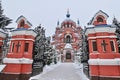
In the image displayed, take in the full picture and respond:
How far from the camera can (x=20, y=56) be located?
1030cm

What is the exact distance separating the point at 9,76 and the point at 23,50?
2.42 metres

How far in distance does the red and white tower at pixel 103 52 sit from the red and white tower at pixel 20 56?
523cm

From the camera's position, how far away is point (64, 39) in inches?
1645

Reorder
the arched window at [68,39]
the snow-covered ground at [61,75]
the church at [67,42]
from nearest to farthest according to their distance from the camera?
the snow-covered ground at [61,75], the church at [67,42], the arched window at [68,39]

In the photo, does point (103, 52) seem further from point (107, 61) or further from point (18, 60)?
point (18, 60)

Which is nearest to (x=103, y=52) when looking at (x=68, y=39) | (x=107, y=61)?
(x=107, y=61)

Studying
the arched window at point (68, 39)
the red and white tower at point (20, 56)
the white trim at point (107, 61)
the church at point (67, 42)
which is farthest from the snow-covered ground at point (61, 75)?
the arched window at point (68, 39)

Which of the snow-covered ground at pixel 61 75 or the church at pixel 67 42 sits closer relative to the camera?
the snow-covered ground at pixel 61 75

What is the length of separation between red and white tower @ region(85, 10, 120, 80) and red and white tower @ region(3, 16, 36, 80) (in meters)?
5.23

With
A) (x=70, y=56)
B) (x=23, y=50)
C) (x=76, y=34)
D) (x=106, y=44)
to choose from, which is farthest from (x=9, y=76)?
(x=76, y=34)

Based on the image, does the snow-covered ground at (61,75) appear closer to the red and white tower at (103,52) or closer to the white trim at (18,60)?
the white trim at (18,60)

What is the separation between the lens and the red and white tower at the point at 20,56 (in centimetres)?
1007

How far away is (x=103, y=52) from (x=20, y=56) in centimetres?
686

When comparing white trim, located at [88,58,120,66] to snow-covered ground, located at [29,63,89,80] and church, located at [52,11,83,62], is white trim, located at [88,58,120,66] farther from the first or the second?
church, located at [52,11,83,62]
